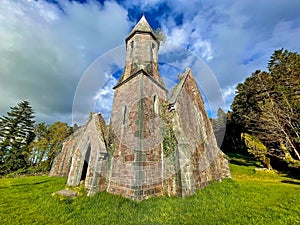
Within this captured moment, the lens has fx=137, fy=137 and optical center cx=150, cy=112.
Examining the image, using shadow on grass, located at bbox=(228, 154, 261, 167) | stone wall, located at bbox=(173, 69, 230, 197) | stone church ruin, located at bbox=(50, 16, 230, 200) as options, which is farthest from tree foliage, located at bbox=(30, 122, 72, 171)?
shadow on grass, located at bbox=(228, 154, 261, 167)

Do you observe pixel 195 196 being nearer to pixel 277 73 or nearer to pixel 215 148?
pixel 215 148

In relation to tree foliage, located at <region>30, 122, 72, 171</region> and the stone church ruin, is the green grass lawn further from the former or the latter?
Answer: tree foliage, located at <region>30, 122, 72, 171</region>

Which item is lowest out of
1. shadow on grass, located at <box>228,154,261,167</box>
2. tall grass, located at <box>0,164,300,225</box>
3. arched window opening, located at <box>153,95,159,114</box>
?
tall grass, located at <box>0,164,300,225</box>

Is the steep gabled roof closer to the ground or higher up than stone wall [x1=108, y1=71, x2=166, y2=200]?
higher up

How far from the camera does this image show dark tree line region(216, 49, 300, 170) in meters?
13.5

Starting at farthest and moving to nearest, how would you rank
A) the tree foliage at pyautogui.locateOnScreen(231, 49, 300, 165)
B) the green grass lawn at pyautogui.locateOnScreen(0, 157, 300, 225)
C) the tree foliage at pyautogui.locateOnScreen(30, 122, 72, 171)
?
1. the tree foliage at pyautogui.locateOnScreen(30, 122, 72, 171)
2. the tree foliage at pyautogui.locateOnScreen(231, 49, 300, 165)
3. the green grass lawn at pyautogui.locateOnScreen(0, 157, 300, 225)

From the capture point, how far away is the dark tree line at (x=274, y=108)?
13508 mm

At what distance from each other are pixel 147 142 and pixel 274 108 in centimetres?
1425

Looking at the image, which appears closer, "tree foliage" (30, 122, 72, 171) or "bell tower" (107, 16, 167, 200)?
"bell tower" (107, 16, 167, 200)

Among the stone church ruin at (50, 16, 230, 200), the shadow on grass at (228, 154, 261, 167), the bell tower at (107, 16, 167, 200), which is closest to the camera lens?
the bell tower at (107, 16, 167, 200)

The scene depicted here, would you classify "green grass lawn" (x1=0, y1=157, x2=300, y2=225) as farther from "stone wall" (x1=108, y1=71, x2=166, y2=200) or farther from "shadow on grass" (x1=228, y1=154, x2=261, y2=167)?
"shadow on grass" (x1=228, y1=154, x2=261, y2=167)

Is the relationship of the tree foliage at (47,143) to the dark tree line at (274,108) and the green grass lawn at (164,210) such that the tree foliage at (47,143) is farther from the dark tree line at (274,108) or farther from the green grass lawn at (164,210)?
the dark tree line at (274,108)

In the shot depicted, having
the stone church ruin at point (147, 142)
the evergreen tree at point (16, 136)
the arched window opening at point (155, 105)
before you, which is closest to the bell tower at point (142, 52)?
the stone church ruin at point (147, 142)

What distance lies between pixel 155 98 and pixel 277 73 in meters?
23.2
